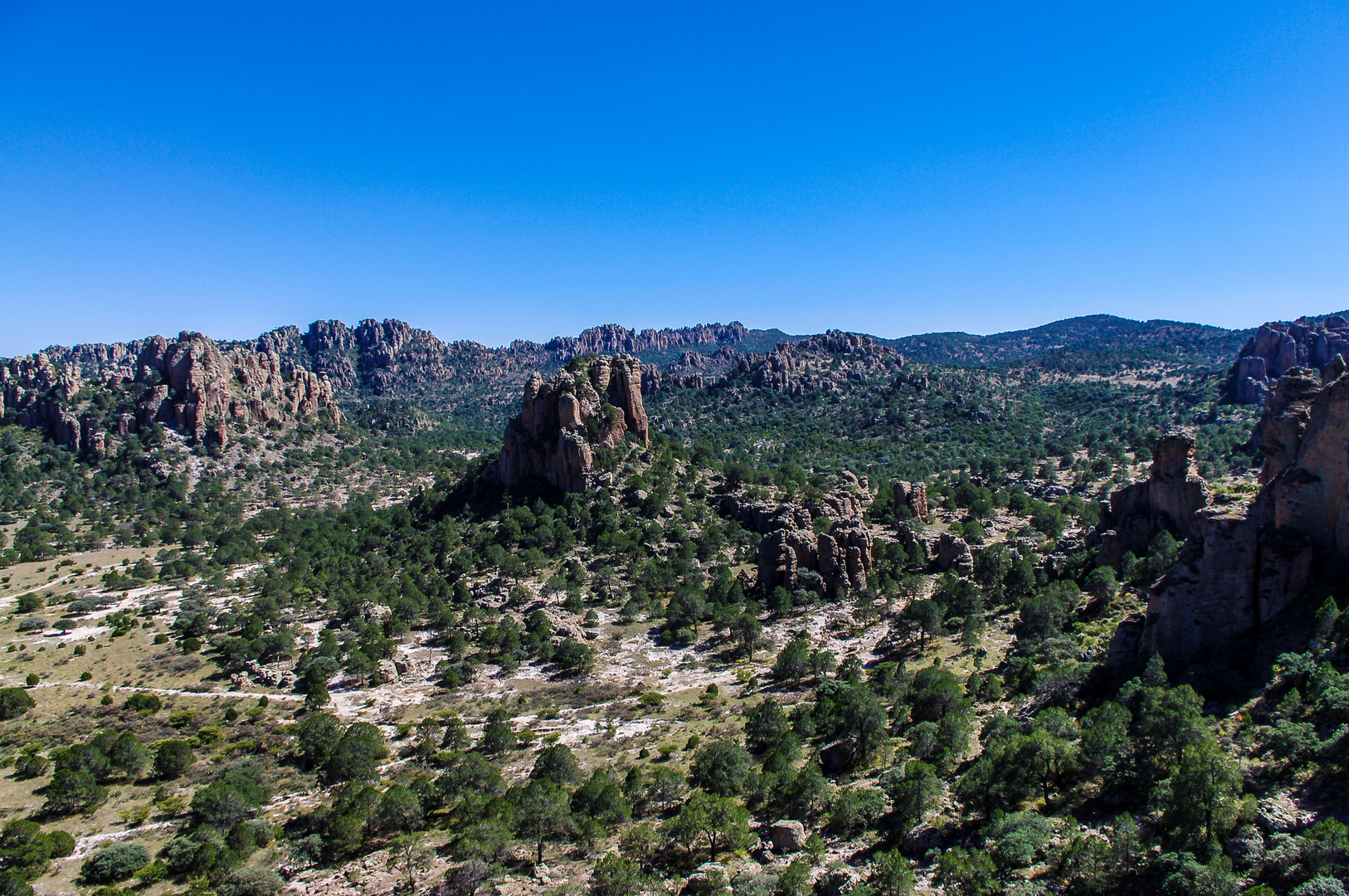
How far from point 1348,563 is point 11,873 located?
56.7 meters

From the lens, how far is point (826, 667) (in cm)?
4528

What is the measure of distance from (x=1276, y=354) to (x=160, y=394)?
9178 inches

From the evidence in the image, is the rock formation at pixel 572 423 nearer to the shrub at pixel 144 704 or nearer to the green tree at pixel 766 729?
the shrub at pixel 144 704

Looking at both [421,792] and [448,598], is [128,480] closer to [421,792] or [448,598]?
[448,598]

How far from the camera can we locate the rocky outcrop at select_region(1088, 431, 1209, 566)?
5353 centimetres

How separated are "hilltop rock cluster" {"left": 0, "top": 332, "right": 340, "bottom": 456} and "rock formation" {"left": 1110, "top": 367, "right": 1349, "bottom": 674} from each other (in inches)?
5889

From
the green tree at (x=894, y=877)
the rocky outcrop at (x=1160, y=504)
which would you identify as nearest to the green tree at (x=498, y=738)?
the green tree at (x=894, y=877)

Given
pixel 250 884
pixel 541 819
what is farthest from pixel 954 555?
pixel 250 884

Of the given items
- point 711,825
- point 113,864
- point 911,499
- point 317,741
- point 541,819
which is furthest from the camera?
point 911,499

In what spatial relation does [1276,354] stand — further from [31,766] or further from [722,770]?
[31,766]

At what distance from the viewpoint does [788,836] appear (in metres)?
26.3

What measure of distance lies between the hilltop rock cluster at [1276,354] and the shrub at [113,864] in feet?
593

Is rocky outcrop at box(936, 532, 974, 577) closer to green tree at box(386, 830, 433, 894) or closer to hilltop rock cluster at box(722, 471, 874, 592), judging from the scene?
hilltop rock cluster at box(722, 471, 874, 592)

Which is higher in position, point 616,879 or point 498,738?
point 616,879
